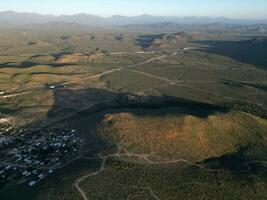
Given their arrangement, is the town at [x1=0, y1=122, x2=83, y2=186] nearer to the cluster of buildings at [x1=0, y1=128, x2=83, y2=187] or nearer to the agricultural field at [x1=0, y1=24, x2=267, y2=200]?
→ the cluster of buildings at [x1=0, y1=128, x2=83, y2=187]

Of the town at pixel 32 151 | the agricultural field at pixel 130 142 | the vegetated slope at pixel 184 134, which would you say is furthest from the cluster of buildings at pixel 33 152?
the vegetated slope at pixel 184 134

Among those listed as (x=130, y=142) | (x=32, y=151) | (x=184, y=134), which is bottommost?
(x=32, y=151)

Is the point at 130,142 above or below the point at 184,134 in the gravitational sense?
below

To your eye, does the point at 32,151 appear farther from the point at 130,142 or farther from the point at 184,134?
the point at 184,134

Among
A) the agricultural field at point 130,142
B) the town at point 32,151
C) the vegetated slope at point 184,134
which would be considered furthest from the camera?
the vegetated slope at point 184,134

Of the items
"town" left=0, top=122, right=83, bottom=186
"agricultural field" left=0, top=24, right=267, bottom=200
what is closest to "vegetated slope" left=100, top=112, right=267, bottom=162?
"agricultural field" left=0, top=24, right=267, bottom=200

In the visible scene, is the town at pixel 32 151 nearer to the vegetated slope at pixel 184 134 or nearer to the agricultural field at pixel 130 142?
the agricultural field at pixel 130 142

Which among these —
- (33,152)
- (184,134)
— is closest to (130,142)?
(184,134)

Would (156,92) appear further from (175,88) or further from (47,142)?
(47,142)
